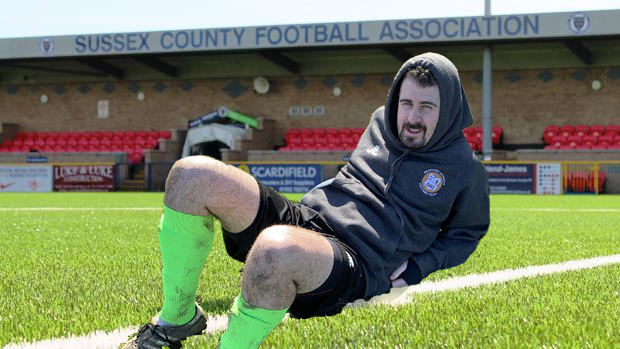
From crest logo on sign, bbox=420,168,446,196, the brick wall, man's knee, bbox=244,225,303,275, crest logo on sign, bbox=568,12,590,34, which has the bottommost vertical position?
man's knee, bbox=244,225,303,275

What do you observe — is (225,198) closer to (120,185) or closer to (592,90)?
(120,185)

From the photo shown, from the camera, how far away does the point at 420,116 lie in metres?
2.52

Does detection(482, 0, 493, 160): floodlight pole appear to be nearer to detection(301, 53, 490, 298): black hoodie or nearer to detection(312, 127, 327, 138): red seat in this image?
detection(312, 127, 327, 138): red seat

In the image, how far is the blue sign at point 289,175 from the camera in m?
21.7

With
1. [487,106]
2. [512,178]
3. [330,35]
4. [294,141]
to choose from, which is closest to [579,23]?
[487,106]

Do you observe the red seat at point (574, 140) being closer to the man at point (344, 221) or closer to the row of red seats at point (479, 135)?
the row of red seats at point (479, 135)

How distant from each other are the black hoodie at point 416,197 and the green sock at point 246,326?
0.55m

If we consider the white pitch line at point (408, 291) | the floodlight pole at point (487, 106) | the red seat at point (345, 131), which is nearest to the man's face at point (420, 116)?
the white pitch line at point (408, 291)

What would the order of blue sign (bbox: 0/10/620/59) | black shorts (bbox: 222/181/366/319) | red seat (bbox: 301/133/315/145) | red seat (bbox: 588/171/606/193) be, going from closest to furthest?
black shorts (bbox: 222/181/366/319)
red seat (bbox: 588/171/606/193)
blue sign (bbox: 0/10/620/59)
red seat (bbox: 301/133/315/145)

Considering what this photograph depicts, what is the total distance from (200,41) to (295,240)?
86.3ft

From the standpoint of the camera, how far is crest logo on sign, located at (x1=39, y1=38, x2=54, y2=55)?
28938mm

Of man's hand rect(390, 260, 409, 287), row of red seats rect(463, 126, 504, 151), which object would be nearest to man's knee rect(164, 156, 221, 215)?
man's hand rect(390, 260, 409, 287)

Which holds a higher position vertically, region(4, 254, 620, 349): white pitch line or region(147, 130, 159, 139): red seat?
region(147, 130, 159, 139): red seat

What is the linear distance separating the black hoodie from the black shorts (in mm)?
70
